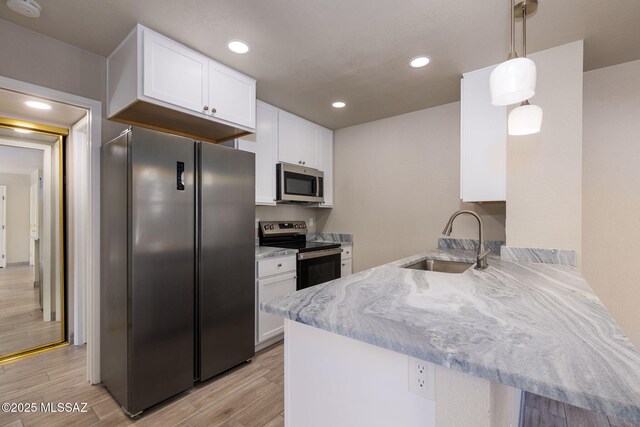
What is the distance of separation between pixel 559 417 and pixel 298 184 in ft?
9.39

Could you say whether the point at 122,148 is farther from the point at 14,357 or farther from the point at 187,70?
the point at 14,357

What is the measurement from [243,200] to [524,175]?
216 centimetres

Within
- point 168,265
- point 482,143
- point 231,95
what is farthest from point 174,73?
point 482,143

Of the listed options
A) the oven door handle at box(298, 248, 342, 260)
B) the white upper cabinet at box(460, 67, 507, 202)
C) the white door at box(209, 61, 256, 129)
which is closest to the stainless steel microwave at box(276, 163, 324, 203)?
the oven door handle at box(298, 248, 342, 260)

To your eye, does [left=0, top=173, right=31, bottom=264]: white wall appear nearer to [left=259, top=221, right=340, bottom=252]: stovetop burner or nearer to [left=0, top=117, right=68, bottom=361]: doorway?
[left=0, top=117, right=68, bottom=361]: doorway

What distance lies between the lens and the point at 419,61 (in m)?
2.20

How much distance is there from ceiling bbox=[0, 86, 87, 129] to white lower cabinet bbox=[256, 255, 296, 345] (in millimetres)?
1990

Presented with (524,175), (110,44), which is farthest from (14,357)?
(524,175)

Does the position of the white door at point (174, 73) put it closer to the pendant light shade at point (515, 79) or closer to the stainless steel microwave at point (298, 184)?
the stainless steel microwave at point (298, 184)

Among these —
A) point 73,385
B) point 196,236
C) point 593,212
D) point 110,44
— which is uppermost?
point 110,44

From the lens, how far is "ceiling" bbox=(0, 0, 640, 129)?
1631 millimetres

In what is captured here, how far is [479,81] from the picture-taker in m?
2.29

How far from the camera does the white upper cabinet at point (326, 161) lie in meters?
3.79

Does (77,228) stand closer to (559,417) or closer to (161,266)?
(161,266)
